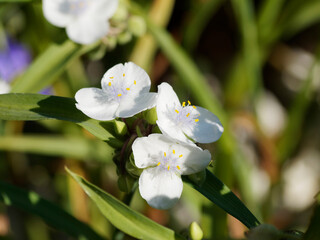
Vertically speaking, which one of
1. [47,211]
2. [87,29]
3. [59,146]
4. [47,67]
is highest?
[87,29]

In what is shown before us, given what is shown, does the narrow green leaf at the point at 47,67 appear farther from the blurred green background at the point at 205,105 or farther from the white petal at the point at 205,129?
the white petal at the point at 205,129

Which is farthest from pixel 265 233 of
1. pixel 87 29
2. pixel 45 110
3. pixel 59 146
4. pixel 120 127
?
pixel 59 146

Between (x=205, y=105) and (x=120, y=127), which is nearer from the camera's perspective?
(x=120, y=127)

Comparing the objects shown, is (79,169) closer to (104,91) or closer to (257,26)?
(104,91)

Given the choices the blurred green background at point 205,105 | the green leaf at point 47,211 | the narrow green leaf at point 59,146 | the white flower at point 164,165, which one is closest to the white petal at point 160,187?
the white flower at point 164,165

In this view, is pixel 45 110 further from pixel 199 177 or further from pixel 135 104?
pixel 199 177

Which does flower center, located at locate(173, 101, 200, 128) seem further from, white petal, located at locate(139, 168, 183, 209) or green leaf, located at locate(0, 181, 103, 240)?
green leaf, located at locate(0, 181, 103, 240)

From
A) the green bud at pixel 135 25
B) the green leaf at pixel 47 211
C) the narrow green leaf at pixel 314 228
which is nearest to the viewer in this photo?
the narrow green leaf at pixel 314 228

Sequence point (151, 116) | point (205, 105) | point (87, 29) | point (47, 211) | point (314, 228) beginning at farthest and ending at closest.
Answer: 1. point (205, 105)
2. point (87, 29)
3. point (47, 211)
4. point (151, 116)
5. point (314, 228)
